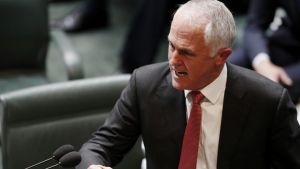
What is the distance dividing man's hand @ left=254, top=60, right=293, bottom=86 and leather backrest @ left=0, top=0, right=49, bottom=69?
1.01 m

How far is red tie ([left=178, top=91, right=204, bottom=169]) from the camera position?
1.56m

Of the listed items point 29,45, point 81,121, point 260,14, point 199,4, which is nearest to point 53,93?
point 81,121

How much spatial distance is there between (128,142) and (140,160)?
26cm

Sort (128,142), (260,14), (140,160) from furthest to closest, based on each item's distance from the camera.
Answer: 1. (260,14)
2. (140,160)
3. (128,142)

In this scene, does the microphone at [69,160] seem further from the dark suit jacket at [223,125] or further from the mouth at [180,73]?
the mouth at [180,73]

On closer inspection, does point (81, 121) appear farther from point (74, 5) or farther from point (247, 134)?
point (74, 5)

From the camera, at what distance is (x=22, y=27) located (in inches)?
104

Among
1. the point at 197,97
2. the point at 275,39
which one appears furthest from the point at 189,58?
the point at 275,39

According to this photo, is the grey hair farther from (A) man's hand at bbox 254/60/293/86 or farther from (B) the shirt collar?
(A) man's hand at bbox 254/60/293/86

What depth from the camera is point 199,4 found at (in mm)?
1393

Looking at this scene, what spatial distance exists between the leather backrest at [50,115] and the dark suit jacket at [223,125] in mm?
180

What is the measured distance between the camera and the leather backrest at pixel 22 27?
8.61 feet

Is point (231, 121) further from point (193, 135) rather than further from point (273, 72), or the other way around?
point (273, 72)

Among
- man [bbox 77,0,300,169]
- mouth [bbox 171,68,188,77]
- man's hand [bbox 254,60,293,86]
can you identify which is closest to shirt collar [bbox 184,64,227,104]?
man [bbox 77,0,300,169]
